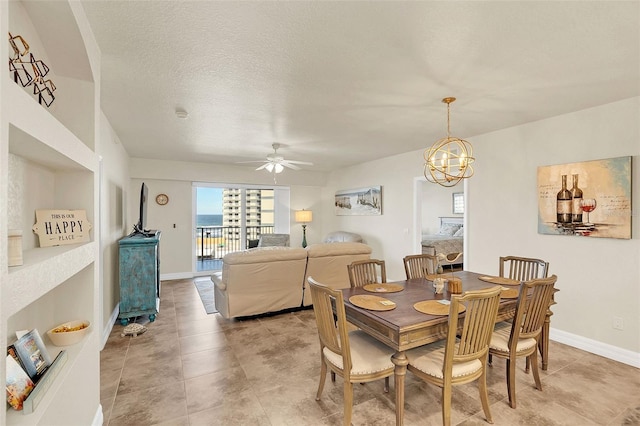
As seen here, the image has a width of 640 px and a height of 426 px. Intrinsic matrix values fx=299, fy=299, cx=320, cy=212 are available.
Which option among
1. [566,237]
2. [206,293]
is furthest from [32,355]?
[566,237]

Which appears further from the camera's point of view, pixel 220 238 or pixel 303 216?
pixel 220 238

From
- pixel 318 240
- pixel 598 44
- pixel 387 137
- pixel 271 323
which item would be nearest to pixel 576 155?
pixel 598 44

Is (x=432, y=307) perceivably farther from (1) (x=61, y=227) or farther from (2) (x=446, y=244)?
(2) (x=446, y=244)

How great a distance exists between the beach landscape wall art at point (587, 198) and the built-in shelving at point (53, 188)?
4361 millimetres

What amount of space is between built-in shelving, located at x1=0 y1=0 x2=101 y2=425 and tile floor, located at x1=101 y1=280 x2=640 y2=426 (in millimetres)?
561

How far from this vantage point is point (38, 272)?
1.16m

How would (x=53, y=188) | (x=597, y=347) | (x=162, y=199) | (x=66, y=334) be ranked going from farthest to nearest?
(x=162, y=199), (x=597, y=347), (x=53, y=188), (x=66, y=334)

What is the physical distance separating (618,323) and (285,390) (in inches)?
130

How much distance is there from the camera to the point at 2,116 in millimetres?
891

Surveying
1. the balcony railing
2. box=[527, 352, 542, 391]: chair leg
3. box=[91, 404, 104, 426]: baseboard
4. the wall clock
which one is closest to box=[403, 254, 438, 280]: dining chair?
box=[527, 352, 542, 391]: chair leg

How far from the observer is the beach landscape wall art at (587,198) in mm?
2924

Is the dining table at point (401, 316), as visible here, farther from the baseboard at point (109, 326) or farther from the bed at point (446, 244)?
the bed at point (446, 244)

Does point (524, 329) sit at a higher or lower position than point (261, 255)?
lower

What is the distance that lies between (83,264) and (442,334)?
224 cm
